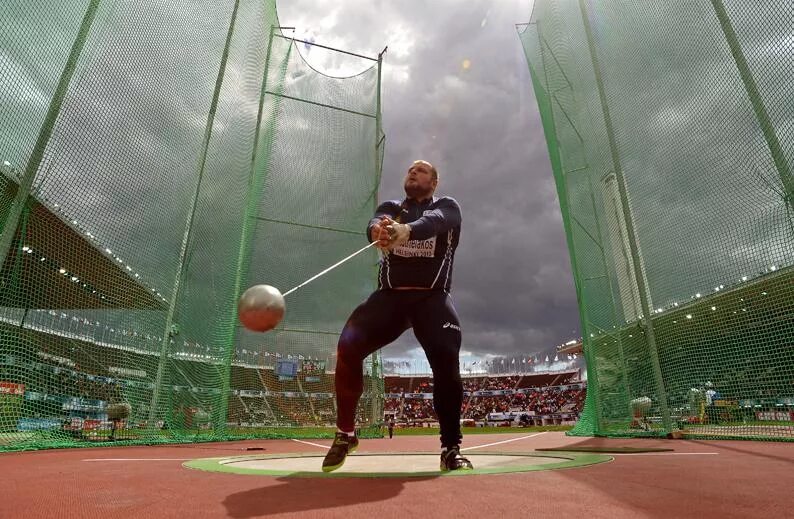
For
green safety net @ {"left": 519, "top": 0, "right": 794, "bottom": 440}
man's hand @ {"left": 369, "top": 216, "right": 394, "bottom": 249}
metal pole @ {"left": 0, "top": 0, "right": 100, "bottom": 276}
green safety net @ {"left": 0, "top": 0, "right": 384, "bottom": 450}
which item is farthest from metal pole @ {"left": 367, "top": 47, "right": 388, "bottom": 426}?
man's hand @ {"left": 369, "top": 216, "right": 394, "bottom": 249}

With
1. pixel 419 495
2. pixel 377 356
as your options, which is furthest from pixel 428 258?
pixel 377 356

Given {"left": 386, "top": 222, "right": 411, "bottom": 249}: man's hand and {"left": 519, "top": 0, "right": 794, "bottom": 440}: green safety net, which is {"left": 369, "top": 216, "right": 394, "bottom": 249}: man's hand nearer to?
{"left": 386, "top": 222, "right": 411, "bottom": 249}: man's hand

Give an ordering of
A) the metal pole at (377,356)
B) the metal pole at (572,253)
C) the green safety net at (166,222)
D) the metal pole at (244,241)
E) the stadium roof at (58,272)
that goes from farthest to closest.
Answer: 1. the metal pole at (377,356)
2. the metal pole at (244,241)
3. the metal pole at (572,253)
4. the stadium roof at (58,272)
5. the green safety net at (166,222)

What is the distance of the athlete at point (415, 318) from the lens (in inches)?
114

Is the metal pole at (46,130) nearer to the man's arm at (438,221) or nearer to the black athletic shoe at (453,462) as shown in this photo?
the man's arm at (438,221)

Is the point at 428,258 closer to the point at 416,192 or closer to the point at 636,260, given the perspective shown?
the point at 416,192

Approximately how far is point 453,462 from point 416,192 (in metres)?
1.88

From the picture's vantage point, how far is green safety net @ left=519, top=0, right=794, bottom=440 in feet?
16.8

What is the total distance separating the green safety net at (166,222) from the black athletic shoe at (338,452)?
408cm

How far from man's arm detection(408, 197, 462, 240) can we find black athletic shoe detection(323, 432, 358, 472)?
1.31 metres

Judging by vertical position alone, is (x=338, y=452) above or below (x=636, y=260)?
below

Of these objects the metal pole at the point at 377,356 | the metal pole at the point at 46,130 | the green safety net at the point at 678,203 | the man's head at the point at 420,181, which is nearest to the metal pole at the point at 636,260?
the green safety net at the point at 678,203

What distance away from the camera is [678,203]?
6.17 m

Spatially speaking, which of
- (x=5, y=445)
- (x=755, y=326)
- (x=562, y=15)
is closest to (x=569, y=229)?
(x=755, y=326)
